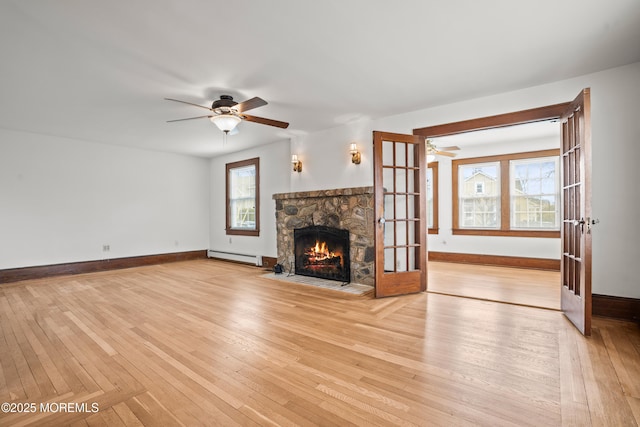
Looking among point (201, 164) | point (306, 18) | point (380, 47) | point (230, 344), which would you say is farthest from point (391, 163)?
point (201, 164)

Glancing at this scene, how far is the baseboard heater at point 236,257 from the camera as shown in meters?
6.58

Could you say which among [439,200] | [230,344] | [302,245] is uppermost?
[439,200]

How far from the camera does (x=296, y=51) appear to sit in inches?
112

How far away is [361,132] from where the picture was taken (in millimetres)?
4988

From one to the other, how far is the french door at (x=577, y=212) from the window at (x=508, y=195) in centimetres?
318

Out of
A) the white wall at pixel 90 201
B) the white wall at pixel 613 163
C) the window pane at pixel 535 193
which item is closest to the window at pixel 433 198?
the window pane at pixel 535 193

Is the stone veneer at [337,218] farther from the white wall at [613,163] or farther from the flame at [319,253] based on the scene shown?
the white wall at [613,163]

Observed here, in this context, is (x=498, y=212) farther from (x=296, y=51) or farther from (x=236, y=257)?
(x=236, y=257)

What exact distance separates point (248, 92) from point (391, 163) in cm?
227

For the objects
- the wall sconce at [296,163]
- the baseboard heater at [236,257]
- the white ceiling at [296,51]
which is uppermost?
the white ceiling at [296,51]

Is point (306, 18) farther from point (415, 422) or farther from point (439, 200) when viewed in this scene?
point (439, 200)

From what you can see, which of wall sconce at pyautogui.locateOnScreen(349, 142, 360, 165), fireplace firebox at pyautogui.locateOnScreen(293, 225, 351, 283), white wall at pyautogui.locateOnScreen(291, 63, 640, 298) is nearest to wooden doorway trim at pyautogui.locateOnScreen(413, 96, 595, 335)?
white wall at pyautogui.locateOnScreen(291, 63, 640, 298)

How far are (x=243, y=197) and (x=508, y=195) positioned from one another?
6.00m

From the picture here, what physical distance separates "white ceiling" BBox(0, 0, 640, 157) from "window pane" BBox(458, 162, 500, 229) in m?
3.49
